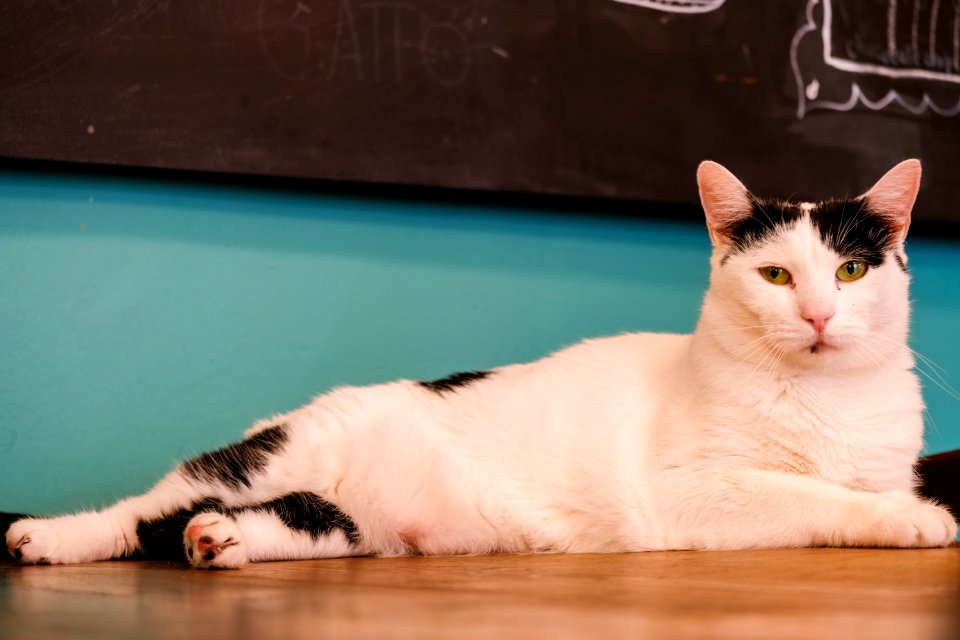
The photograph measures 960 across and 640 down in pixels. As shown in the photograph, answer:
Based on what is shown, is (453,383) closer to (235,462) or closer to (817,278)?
(235,462)

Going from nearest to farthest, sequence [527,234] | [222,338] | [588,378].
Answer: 1. [588,378]
2. [222,338]
3. [527,234]

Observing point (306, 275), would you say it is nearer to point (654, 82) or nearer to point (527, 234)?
point (527, 234)

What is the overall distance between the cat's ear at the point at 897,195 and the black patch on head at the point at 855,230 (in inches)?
0.4

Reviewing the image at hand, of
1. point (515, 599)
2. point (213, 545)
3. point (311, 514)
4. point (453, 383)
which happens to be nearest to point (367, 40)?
point (453, 383)

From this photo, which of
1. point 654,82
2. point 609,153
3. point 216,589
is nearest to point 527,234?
point 609,153

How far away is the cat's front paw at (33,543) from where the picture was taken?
4.11 ft

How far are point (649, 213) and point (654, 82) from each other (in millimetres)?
301

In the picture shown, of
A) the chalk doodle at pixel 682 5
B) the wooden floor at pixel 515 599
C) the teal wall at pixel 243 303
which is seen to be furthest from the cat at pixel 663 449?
the chalk doodle at pixel 682 5

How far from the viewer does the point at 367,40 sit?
6.11ft

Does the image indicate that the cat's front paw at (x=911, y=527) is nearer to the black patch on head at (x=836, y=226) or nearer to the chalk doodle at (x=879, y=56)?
the black patch on head at (x=836, y=226)

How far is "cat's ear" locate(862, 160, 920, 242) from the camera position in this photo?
4.51 feet

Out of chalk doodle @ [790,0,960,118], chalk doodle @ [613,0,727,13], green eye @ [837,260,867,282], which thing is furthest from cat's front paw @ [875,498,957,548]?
chalk doodle @ [613,0,727,13]

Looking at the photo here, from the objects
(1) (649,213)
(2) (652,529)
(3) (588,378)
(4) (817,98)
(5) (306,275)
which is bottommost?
(2) (652,529)

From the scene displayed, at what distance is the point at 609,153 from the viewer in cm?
195
